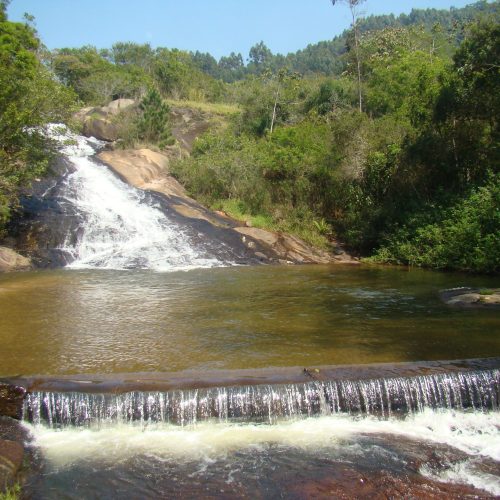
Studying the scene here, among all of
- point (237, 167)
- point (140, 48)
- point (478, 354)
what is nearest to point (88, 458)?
point (478, 354)

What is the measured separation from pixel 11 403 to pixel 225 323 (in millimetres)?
5262

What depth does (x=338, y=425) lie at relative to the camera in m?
7.68

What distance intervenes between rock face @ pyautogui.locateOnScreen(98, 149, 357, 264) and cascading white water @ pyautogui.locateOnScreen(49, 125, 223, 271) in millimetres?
1345

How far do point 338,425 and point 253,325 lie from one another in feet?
14.4

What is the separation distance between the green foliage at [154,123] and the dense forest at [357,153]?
83 mm

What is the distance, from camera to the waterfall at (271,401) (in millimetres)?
7594

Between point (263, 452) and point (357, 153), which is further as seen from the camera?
point (357, 153)

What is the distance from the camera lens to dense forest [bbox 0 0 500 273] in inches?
784

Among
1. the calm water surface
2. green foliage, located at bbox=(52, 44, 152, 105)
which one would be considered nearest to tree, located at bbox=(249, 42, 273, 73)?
green foliage, located at bbox=(52, 44, 152, 105)

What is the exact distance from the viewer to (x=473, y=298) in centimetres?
1358

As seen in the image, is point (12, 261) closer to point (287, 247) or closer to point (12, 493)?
point (287, 247)

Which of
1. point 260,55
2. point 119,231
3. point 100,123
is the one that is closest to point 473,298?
point 119,231

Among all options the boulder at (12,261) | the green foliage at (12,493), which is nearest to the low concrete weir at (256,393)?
the green foliage at (12,493)

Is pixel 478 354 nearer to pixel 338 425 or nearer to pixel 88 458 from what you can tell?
pixel 338 425
